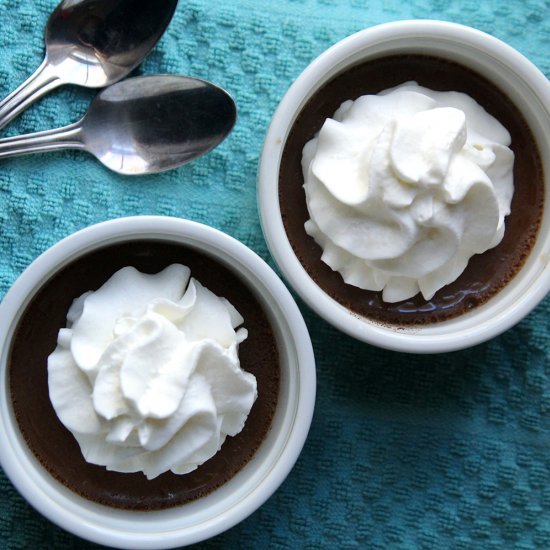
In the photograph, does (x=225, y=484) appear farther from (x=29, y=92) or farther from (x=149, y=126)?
(x=29, y=92)

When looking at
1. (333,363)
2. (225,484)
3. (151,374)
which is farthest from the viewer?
(333,363)

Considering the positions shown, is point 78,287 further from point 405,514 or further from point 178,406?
point 405,514

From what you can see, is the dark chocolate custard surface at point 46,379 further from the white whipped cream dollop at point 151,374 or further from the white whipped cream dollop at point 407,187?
the white whipped cream dollop at point 407,187

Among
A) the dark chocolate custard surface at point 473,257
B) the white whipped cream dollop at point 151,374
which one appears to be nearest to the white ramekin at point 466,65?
the dark chocolate custard surface at point 473,257

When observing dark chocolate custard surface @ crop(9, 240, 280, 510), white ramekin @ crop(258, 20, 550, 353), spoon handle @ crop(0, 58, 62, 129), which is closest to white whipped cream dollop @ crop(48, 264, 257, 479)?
dark chocolate custard surface @ crop(9, 240, 280, 510)

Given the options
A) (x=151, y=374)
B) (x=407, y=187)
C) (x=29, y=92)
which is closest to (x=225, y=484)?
(x=151, y=374)

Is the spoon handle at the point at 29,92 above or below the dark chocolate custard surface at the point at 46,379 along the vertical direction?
above
